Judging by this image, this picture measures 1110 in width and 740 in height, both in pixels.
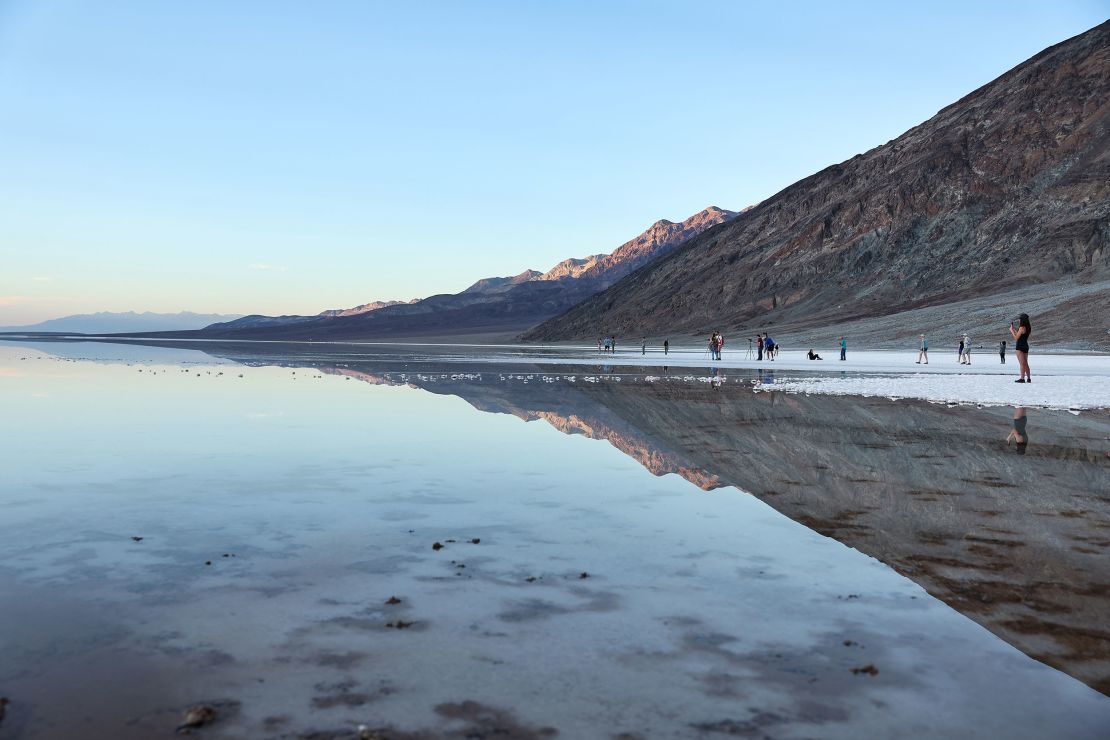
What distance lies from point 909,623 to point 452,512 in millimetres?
4906

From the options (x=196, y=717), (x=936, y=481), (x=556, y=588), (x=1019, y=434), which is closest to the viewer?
(x=196, y=717)

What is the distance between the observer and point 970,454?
13.3 metres

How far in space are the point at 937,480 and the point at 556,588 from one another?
6346mm

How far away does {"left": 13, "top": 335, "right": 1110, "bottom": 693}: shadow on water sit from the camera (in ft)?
20.6

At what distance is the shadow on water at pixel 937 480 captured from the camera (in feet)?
20.6

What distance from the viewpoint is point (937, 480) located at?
11047 millimetres

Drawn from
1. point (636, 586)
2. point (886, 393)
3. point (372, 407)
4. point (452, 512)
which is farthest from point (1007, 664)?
point (886, 393)

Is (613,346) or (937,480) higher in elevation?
(937,480)

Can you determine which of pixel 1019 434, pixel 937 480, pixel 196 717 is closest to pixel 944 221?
pixel 1019 434

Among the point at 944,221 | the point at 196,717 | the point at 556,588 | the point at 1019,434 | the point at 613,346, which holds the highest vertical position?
the point at 944,221

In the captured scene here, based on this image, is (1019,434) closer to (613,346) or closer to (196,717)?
(196,717)

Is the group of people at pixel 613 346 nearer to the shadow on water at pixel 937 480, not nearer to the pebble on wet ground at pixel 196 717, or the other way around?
the shadow on water at pixel 937 480

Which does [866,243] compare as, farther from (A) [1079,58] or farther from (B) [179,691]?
(B) [179,691]

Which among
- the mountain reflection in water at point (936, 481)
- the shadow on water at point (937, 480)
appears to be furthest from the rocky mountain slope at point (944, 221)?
the shadow on water at point (937, 480)
